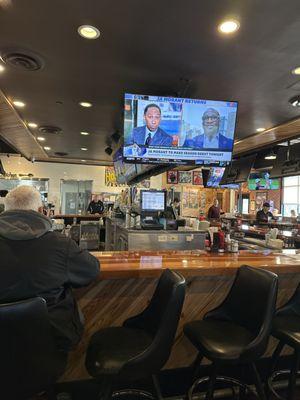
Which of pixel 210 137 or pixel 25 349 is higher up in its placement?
pixel 210 137

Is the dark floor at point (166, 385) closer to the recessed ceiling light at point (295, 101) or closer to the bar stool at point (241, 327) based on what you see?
the bar stool at point (241, 327)

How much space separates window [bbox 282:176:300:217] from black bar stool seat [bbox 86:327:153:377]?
1388 cm

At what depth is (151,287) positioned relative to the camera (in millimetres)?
2379

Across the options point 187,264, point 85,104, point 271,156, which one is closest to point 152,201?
point 85,104

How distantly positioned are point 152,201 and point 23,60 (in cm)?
276

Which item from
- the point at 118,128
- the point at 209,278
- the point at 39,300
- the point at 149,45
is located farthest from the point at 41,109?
the point at 39,300

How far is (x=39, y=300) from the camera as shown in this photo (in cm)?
132

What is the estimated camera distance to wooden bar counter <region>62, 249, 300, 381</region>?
2.18 metres

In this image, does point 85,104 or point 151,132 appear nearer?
point 151,132

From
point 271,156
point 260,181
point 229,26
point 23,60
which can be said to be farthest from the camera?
point 260,181

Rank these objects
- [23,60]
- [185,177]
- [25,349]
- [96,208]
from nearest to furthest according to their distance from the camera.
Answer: [25,349] → [23,60] → [96,208] → [185,177]

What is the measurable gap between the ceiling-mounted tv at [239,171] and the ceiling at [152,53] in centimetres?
271

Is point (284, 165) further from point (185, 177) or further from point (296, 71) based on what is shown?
point (185, 177)

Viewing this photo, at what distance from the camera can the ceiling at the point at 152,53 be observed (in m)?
2.38
